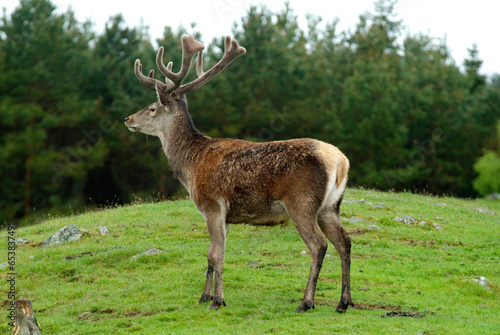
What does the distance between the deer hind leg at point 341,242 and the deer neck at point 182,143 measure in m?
2.35

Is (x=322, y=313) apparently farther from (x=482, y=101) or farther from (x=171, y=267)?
(x=482, y=101)

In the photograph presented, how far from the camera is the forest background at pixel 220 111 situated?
33.8 metres

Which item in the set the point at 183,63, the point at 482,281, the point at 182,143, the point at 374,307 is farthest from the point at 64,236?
the point at 482,281

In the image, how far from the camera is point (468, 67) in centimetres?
5478

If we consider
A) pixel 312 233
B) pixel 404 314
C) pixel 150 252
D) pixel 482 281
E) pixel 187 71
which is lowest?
pixel 150 252

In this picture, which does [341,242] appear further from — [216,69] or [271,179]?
[216,69]

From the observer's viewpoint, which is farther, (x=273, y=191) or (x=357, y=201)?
(x=357, y=201)

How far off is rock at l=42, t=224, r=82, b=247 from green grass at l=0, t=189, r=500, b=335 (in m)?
0.28

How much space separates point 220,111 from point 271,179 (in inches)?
1115

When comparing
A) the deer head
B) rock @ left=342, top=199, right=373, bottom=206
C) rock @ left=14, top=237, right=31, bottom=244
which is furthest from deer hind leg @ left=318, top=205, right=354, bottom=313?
rock @ left=14, top=237, right=31, bottom=244

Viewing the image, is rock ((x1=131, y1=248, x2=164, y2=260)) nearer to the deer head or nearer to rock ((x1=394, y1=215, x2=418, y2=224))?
the deer head

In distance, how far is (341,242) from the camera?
9.15 meters

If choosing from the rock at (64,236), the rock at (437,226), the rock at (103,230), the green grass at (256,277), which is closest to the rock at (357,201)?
the green grass at (256,277)

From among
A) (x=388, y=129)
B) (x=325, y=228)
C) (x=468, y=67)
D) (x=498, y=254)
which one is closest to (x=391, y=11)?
(x=468, y=67)
